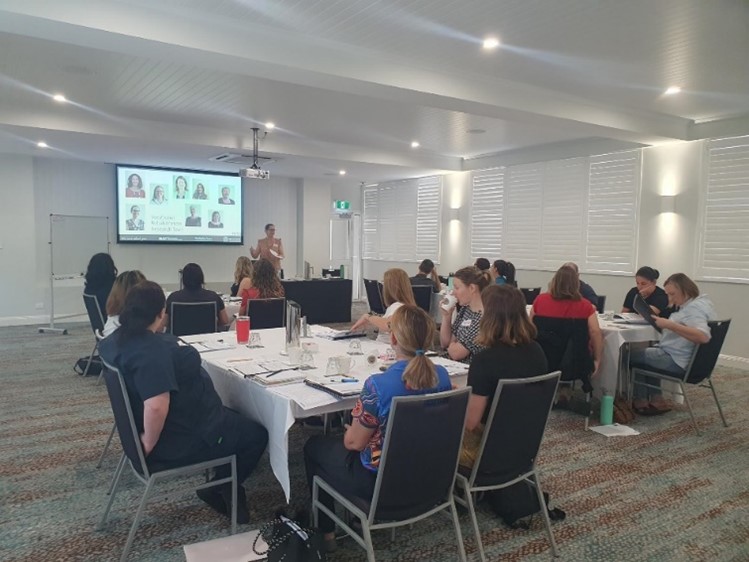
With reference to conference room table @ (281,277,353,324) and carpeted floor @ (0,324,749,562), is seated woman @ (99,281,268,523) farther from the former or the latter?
conference room table @ (281,277,353,324)

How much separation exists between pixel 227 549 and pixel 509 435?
139 centimetres

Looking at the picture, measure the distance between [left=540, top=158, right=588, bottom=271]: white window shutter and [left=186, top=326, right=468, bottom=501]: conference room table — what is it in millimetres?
5704

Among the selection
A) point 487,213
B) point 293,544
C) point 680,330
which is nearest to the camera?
point 293,544

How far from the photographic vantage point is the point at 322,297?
908 centimetres

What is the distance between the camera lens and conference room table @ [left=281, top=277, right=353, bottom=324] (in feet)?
29.0

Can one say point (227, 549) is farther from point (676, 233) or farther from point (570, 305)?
point (676, 233)

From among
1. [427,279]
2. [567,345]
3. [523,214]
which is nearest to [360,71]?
[567,345]

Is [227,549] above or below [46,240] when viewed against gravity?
below

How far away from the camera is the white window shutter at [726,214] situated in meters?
6.38

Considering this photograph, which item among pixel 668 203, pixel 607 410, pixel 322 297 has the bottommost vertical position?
pixel 607 410

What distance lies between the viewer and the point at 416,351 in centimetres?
224

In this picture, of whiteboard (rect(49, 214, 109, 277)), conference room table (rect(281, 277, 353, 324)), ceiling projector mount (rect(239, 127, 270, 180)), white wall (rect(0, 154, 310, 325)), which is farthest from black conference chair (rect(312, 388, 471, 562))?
white wall (rect(0, 154, 310, 325))

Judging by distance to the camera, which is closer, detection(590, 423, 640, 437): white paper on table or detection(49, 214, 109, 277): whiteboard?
detection(590, 423, 640, 437): white paper on table

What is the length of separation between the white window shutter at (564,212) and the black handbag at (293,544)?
7015 millimetres
